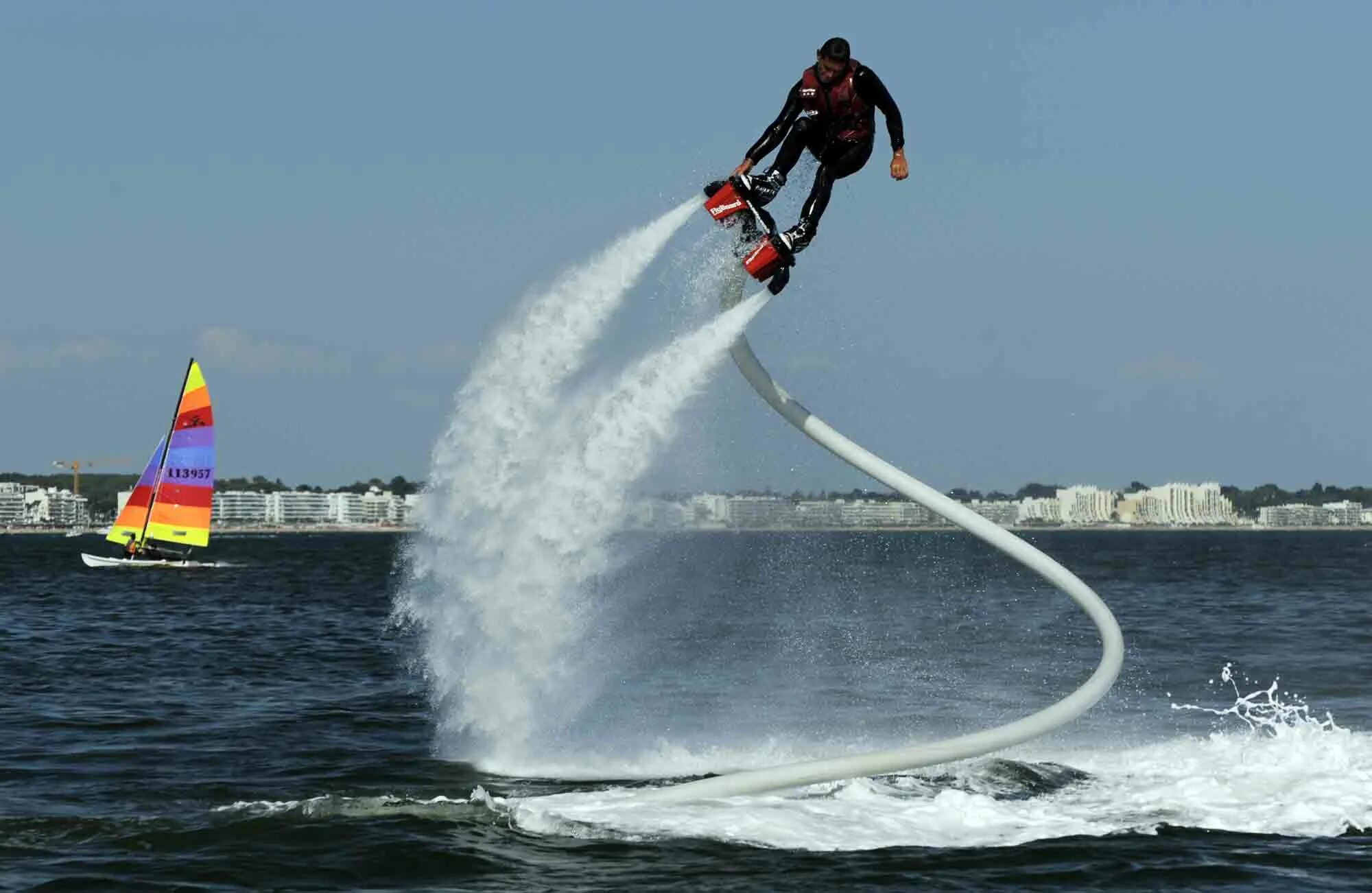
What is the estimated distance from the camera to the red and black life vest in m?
17.5

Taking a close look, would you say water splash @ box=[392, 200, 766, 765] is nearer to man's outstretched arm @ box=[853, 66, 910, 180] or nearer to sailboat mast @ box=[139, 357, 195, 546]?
man's outstretched arm @ box=[853, 66, 910, 180]

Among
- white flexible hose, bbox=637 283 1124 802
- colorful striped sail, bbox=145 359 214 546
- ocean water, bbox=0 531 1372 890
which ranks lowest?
ocean water, bbox=0 531 1372 890

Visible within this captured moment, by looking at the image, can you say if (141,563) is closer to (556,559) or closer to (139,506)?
(139,506)

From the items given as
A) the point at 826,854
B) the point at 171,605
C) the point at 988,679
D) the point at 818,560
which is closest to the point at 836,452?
the point at 826,854

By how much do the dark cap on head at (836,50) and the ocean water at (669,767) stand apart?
6992 mm

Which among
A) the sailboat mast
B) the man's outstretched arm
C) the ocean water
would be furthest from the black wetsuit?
the sailboat mast

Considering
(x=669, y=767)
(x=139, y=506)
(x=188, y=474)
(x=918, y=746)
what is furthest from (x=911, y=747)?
(x=139, y=506)

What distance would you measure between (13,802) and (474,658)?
5.97 meters

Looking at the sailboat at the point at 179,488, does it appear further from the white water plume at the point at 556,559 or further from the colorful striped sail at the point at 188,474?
the white water plume at the point at 556,559

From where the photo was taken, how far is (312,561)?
5866 inches

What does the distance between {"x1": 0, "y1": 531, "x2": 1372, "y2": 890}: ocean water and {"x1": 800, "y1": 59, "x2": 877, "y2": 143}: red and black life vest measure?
6.37 metres

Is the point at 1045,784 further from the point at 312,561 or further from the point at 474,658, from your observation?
the point at 312,561

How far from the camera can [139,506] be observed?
313 feet

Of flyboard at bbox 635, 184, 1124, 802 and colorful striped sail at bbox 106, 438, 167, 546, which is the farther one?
colorful striped sail at bbox 106, 438, 167, 546
